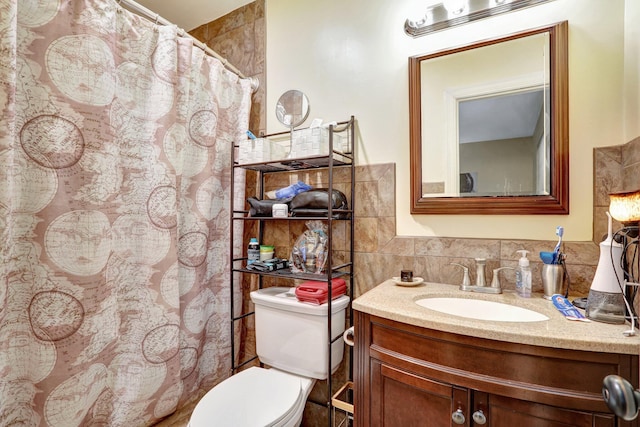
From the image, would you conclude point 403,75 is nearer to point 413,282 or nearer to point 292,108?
point 292,108

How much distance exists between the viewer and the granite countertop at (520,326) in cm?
73

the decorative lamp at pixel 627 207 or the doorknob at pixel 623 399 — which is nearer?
the doorknob at pixel 623 399

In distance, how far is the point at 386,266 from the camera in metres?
1.47

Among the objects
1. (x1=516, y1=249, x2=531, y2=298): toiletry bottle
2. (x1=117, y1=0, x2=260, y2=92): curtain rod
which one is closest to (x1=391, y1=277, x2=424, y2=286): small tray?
(x1=516, y1=249, x2=531, y2=298): toiletry bottle

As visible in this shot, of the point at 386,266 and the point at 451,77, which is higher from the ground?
the point at 451,77

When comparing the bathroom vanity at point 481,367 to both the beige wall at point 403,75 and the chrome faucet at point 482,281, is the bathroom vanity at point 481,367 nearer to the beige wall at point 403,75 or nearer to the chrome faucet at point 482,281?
the chrome faucet at point 482,281

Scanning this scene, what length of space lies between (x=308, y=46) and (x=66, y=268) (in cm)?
158

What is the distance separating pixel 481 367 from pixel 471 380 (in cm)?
5

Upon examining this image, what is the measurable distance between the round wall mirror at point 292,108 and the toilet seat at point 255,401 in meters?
1.29

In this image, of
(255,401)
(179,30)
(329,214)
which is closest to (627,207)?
(329,214)

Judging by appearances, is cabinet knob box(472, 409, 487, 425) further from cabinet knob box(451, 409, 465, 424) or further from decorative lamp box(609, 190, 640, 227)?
decorative lamp box(609, 190, 640, 227)

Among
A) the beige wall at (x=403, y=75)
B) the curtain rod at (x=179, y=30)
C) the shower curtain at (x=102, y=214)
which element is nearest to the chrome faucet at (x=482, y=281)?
the beige wall at (x=403, y=75)

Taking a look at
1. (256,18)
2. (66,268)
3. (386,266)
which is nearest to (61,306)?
(66,268)

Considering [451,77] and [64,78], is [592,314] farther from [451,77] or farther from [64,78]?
[64,78]
